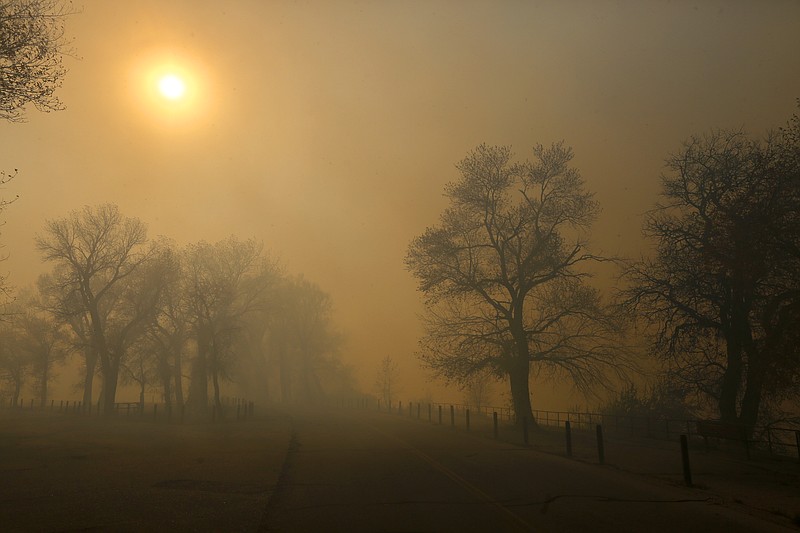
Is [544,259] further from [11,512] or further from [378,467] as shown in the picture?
[11,512]

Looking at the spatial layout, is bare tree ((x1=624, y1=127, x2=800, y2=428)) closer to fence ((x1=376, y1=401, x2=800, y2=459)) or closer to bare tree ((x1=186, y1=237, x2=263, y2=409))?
fence ((x1=376, y1=401, x2=800, y2=459))

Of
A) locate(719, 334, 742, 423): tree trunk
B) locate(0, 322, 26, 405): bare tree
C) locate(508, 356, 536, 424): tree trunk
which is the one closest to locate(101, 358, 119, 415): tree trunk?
locate(508, 356, 536, 424): tree trunk

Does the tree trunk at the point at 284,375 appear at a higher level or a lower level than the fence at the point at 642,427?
higher

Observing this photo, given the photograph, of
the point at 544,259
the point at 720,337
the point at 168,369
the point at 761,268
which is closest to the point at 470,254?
the point at 544,259

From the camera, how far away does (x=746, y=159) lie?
24906mm

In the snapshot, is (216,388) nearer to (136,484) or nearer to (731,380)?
(136,484)

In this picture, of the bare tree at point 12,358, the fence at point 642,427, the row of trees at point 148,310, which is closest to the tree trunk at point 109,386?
the row of trees at point 148,310

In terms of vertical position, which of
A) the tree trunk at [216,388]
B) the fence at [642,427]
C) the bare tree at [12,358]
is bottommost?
the fence at [642,427]

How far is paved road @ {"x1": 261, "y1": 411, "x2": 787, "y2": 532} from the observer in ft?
27.0

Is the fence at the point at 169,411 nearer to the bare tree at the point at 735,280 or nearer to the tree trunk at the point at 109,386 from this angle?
the tree trunk at the point at 109,386

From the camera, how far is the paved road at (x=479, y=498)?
324 inches

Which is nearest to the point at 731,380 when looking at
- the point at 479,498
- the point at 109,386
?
the point at 479,498

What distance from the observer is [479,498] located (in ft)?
33.3

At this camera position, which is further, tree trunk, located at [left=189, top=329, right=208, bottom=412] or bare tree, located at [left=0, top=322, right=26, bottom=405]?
bare tree, located at [left=0, top=322, right=26, bottom=405]
